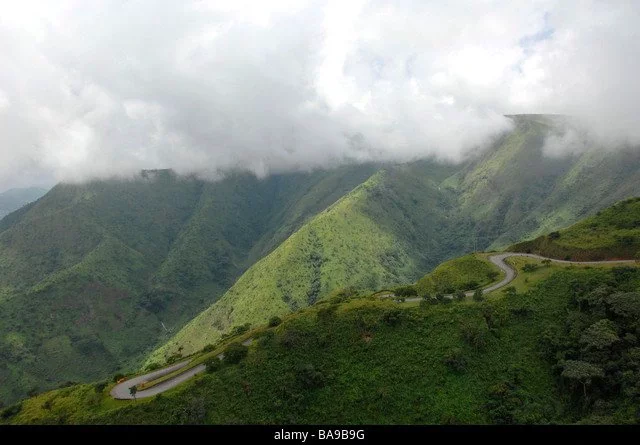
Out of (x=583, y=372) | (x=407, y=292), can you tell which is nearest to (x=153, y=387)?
(x=407, y=292)

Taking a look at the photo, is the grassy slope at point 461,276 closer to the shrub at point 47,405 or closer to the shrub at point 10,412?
the shrub at point 47,405

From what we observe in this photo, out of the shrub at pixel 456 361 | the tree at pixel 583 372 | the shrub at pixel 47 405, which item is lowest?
the tree at pixel 583 372

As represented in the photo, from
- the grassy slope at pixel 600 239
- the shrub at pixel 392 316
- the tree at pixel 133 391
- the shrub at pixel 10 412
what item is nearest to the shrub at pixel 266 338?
the shrub at pixel 392 316

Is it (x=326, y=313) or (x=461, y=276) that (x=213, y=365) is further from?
(x=461, y=276)

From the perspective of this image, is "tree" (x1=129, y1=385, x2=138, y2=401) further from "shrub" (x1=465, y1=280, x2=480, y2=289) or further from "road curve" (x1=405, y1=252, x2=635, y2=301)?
"shrub" (x1=465, y1=280, x2=480, y2=289)

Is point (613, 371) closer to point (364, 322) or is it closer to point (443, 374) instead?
point (443, 374)
